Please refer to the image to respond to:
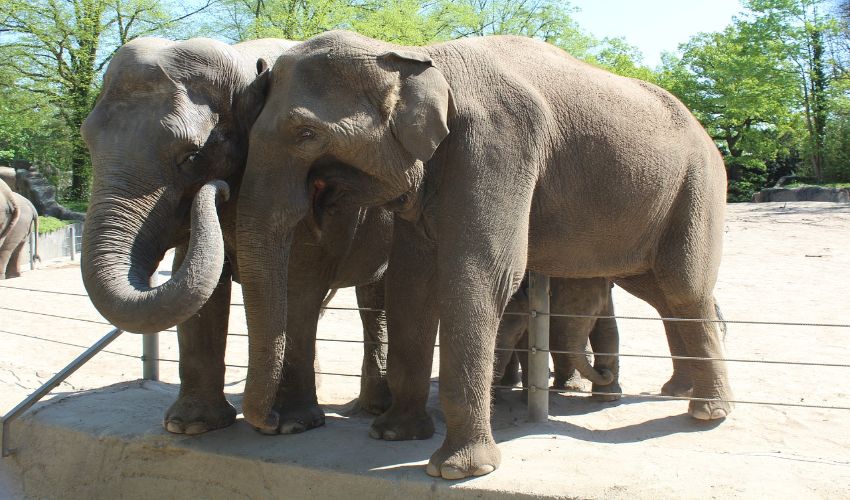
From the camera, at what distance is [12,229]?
1463 centimetres

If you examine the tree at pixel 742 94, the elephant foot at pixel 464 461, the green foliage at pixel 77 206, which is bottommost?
the elephant foot at pixel 464 461

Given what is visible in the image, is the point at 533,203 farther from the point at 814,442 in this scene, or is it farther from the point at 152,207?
the point at 814,442

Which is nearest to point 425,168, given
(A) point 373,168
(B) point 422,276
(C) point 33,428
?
(A) point 373,168

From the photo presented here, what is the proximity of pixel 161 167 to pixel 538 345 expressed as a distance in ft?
7.45

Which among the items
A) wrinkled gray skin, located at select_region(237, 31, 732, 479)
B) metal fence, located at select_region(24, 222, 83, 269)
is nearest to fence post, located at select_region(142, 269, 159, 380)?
wrinkled gray skin, located at select_region(237, 31, 732, 479)

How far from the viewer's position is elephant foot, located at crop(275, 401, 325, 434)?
4.60 m

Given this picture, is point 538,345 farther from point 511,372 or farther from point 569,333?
point 511,372

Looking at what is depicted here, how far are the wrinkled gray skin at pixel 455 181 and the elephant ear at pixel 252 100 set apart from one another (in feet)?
0.64

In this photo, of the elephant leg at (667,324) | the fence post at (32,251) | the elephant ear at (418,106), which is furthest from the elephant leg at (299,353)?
the fence post at (32,251)

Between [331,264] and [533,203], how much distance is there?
1.17 meters

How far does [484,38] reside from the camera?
4621 mm

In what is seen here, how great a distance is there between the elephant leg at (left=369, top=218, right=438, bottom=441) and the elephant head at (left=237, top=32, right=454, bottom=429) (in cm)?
59

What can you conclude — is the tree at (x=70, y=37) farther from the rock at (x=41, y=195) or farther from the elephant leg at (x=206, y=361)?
the elephant leg at (x=206, y=361)

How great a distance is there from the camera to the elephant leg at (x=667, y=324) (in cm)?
563
